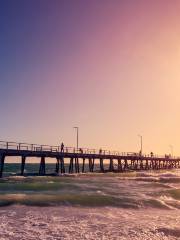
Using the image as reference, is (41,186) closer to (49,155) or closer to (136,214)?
(136,214)

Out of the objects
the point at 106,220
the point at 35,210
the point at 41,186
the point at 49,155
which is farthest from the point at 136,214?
the point at 49,155

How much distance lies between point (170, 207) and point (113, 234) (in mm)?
6455

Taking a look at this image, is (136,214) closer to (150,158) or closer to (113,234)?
(113,234)

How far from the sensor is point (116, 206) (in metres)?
16.0

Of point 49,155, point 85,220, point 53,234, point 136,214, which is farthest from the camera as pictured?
point 49,155

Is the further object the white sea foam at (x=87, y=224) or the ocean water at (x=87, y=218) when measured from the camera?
the ocean water at (x=87, y=218)

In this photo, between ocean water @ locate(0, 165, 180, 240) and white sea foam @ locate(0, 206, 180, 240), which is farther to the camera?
ocean water @ locate(0, 165, 180, 240)

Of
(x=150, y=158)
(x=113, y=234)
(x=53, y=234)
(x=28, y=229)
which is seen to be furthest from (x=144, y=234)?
(x=150, y=158)

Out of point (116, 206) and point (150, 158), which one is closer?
point (116, 206)

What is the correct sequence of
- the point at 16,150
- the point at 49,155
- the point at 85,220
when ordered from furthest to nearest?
1. the point at 49,155
2. the point at 16,150
3. the point at 85,220

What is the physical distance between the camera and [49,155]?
44844 mm

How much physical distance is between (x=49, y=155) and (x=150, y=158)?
4028cm

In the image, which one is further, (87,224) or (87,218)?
(87,218)

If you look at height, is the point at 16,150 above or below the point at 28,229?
above
